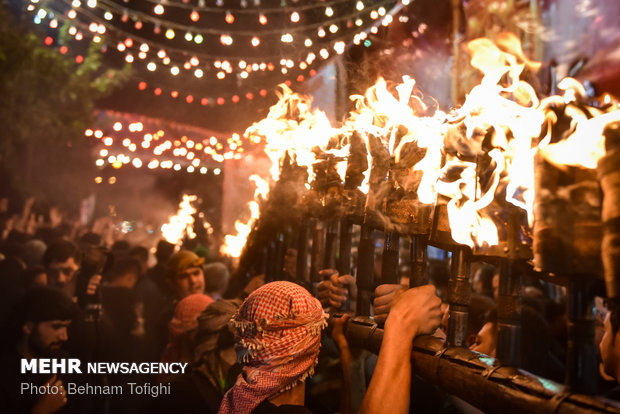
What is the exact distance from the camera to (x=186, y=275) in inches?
243

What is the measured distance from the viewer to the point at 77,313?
5.04 meters

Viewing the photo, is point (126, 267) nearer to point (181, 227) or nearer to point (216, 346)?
point (216, 346)

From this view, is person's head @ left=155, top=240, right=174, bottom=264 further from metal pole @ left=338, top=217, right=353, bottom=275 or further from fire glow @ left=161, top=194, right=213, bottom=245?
fire glow @ left=161, top=194, right=213, bottom=245

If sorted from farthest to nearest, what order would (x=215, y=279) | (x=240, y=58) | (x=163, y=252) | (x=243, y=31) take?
1. (x=240, y=58)
2. (x=243, y=31)
3. (x=163, y=252)
4. (x=215, y=279)

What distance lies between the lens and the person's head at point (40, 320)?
184 inches

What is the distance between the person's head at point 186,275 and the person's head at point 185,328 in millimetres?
944

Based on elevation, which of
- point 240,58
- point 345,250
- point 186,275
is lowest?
point 186,275

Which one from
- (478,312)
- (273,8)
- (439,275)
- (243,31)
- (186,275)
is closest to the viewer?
(478,312)

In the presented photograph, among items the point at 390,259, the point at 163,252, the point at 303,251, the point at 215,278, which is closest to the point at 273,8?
the point at 163,252

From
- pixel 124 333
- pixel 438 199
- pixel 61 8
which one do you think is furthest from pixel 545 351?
pixel 61 8

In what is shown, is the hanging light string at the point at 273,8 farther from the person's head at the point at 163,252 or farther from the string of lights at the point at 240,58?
the person's head at the point at 163,252

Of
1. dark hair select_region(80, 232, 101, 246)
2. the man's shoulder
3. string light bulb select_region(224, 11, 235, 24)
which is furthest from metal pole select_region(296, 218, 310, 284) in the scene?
string light bulb select_region(224, 11, 235, 24)

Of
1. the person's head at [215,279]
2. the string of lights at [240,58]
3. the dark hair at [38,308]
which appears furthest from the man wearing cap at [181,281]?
the string of lights at [240,58]

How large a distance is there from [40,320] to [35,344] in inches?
8.7
